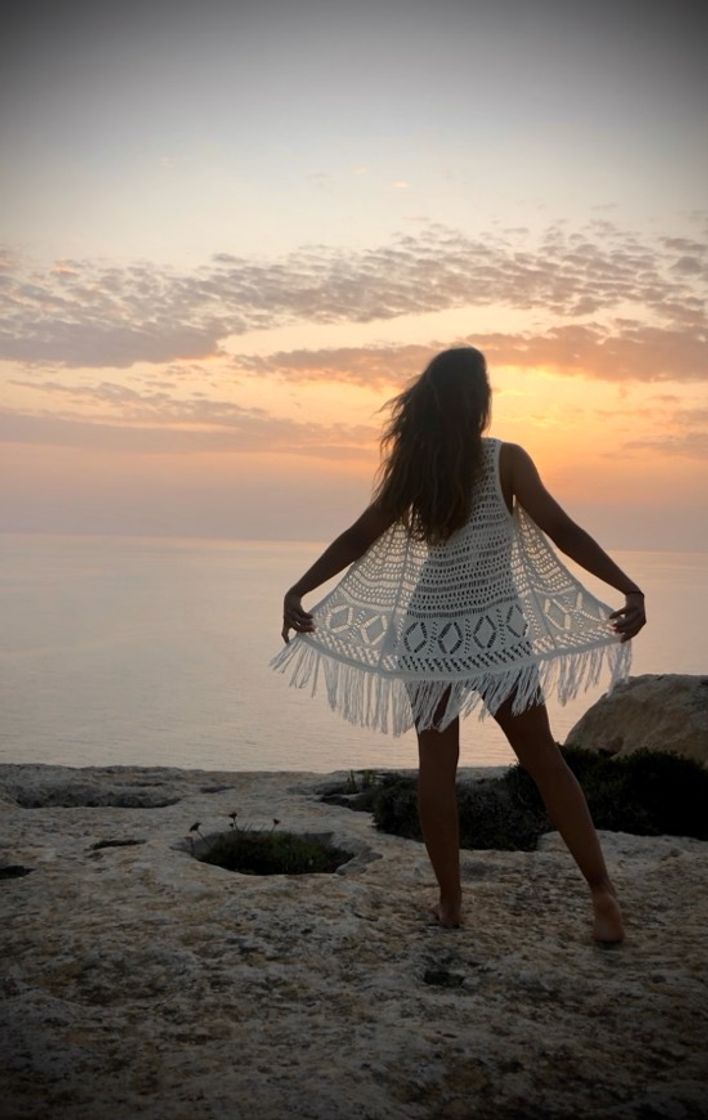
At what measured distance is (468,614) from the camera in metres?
4.54

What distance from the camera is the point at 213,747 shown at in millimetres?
22719

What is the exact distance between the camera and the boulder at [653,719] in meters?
9.13

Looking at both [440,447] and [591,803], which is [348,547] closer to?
[440,447]

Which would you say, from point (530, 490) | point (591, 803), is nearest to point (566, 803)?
point (530, 490)

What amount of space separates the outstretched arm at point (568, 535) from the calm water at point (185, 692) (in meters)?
12.6

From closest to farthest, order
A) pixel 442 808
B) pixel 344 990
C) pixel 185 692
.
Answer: pixel 344 990 < pixel 442 808 < pixel 185 692

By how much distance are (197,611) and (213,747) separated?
33542mm

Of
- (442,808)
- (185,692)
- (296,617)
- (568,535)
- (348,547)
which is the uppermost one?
(568,535)

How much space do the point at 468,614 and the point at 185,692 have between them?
2710cm

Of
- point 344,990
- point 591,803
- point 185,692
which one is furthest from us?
point 185,692

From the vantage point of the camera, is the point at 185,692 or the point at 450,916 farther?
the point at 185,692

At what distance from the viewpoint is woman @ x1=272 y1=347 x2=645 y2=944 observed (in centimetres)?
440

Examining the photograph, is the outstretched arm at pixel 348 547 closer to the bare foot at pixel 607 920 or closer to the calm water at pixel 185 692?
the bare foot at pixel 607 920

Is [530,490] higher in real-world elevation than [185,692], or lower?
higher
